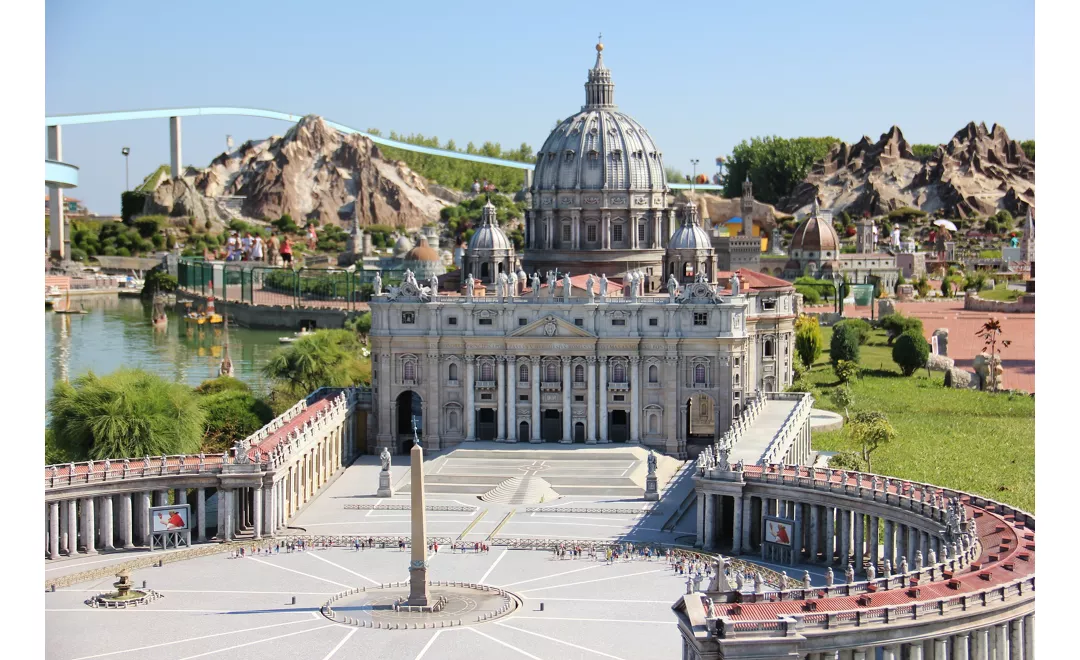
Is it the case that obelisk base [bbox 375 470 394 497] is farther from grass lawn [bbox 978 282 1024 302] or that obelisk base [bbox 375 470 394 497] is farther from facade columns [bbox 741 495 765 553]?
grass lawn [bbox 978 282 1024 302]

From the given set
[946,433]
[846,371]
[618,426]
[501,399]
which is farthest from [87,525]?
[846,371]

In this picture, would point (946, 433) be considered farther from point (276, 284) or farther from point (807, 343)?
point (276, 284)

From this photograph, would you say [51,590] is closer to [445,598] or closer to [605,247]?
[445,598]

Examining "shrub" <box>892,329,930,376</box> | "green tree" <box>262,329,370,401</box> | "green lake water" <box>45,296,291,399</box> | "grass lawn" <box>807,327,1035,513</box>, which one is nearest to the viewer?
"grass lawn" <box>807,327,1035,513</box>

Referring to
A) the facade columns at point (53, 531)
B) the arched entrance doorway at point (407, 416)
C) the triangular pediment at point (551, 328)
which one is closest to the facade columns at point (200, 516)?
the facade columns at point (53, 531)

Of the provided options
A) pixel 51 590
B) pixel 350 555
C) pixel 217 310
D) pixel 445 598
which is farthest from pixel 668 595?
pixel 217 310

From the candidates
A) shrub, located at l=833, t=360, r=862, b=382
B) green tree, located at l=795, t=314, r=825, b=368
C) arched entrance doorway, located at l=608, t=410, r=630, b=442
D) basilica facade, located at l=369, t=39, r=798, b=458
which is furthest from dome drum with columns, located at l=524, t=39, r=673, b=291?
arched entrance doorway, located at l=608, t=410, r=630, b=442
